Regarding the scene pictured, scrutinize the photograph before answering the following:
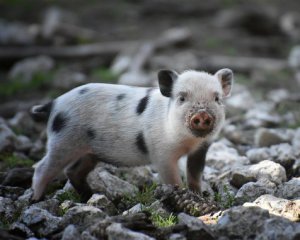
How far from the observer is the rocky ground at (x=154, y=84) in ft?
14.0

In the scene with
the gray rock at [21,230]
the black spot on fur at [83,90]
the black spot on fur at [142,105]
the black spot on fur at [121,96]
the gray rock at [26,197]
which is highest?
the black spot on fur at [83,90]

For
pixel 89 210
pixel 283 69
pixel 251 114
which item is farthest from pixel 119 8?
pixel 89 210

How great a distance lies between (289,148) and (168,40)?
7077 millimetres

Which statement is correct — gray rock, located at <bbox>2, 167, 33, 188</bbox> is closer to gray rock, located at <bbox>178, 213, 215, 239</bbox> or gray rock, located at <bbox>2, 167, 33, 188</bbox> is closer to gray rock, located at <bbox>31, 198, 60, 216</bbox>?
gray rock, located at <bbox>31, 198, 60, 216</bbox>

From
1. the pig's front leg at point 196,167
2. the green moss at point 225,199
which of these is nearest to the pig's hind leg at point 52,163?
the pig's front leg at point 196,167

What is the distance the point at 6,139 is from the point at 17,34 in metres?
7.67

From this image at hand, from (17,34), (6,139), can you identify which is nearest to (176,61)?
(17,34)

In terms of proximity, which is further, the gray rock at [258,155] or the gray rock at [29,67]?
the gray rock at [29,67]

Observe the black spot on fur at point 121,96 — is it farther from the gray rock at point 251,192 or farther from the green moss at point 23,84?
the green moss at point 23,84

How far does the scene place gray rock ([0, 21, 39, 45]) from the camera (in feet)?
45.5

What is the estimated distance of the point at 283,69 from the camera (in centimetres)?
1193

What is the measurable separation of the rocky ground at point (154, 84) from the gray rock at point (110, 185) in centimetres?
1

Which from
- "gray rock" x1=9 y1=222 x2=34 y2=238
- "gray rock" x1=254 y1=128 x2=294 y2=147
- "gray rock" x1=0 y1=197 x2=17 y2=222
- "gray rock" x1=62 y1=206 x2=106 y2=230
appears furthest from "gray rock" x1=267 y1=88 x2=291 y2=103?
"gray rock" x1=9 y1=222 x2=34 y2=238

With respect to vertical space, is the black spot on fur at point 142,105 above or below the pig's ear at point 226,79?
below
